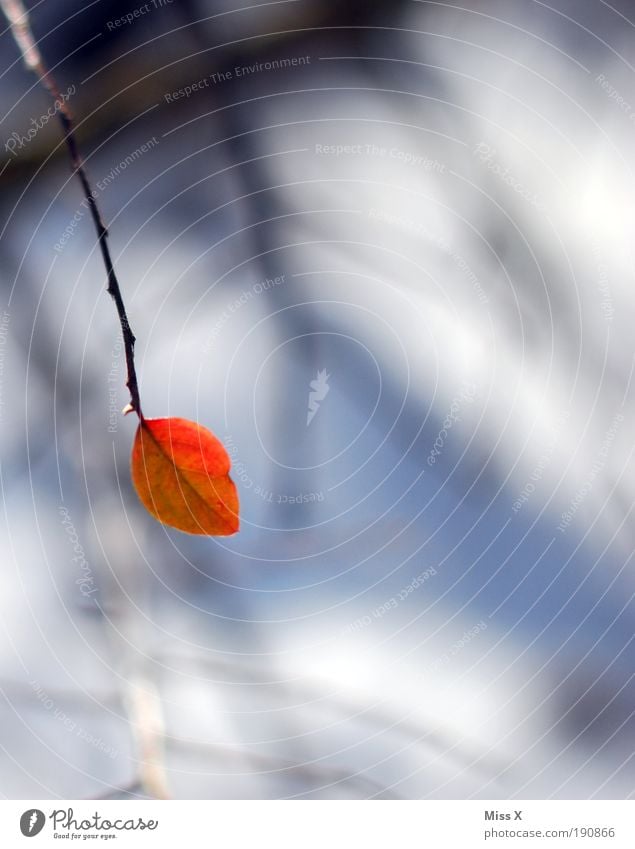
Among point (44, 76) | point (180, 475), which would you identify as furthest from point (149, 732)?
point (44, 76)

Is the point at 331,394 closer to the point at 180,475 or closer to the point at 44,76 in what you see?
the point at 180,475

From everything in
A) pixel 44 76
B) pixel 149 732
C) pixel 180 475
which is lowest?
pixel 149 732

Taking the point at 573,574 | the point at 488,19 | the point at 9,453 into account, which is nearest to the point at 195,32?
the point at 488,19

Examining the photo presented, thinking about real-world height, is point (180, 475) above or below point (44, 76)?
below

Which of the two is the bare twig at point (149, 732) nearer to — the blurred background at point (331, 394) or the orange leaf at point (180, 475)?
the blurred background at point (331, 394)

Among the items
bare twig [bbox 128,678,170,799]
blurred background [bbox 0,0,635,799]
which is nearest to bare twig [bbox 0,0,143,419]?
blurred background [bbox 0,0,635,799]

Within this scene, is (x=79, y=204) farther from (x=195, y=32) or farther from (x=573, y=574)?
(x=573, y=574)

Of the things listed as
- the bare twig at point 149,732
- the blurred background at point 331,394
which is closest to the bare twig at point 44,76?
the blurred background at point 331,394
